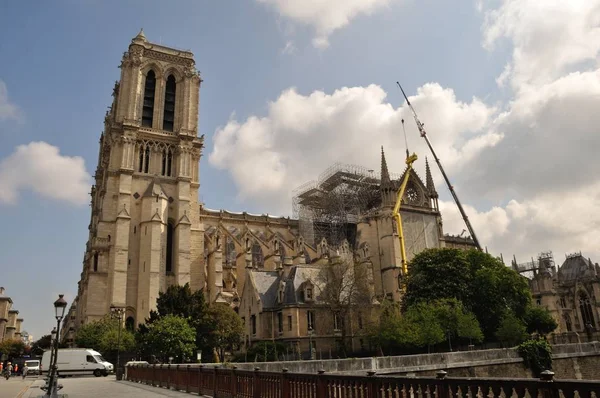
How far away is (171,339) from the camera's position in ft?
115

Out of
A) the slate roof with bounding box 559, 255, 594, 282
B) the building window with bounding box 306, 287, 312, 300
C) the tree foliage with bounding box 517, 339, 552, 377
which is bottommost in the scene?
the tree foliage with bounding box 517, 339, 552, 377

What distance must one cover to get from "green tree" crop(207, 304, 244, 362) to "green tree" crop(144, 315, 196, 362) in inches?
109

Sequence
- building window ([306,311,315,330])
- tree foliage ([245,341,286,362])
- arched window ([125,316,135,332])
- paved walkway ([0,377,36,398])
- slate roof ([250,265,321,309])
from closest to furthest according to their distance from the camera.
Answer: paved walkway ([0,377,36,398]) → tree foliage ([245,341,286,362]) → building window ([306,311,315,330]) → slate roof ([250,265,321,309]) → arched window ([125,316,135,332])

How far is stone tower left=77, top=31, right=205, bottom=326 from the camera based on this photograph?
5025 centimetres

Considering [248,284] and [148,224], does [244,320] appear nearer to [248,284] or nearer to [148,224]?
[248,284]

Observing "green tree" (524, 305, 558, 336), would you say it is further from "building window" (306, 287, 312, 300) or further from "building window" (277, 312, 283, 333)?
"building window" (277, 312, 283, 333)

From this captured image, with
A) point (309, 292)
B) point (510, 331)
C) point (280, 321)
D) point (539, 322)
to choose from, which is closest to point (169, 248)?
point (280, 321)

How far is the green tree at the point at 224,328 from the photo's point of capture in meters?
39.8

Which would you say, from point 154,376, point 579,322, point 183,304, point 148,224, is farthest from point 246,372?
point 579,322

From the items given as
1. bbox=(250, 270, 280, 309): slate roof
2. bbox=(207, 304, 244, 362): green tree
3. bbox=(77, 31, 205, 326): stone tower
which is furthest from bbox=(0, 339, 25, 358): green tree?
bbox=(250, 270, 280, 309): slate roof

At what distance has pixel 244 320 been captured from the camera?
44812 millimetres

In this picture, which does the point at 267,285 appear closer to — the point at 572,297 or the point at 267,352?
the point at 267,352

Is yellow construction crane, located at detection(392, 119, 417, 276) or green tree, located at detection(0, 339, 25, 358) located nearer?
yellow construction crane, located at detection(392, 119, 417, 276)

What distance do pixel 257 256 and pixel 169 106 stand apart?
77.7 ft
